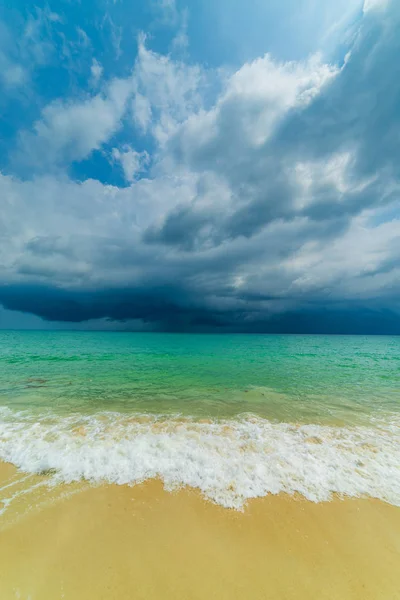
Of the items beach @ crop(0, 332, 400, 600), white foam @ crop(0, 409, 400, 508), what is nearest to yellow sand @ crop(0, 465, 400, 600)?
beach @ crop(0, 332, 400, 600)

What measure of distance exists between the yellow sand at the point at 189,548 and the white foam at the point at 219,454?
1.94 ft

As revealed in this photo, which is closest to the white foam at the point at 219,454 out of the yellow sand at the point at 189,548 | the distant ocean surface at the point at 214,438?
the distant ocean surface at the point at 214,438

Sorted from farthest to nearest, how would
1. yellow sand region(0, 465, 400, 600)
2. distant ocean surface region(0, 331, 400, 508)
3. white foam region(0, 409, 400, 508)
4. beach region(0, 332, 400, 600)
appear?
distant ocean surface region(0, 331, 400, 508) < white foam region(0, 409, 400, 508) < beach region(0, 332, 400, 600) < yellow sand region(0, 465, 400, 600)

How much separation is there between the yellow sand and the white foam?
1.94 ft

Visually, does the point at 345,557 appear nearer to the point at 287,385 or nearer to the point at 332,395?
the point at 332,395

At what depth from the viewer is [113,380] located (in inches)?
798

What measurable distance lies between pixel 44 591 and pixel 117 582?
Answer: 3.72 feet

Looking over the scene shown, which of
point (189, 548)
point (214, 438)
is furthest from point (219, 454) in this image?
point (189, 548)

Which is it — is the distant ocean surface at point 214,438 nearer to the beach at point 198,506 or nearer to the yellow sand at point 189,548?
the beach at point 198,506

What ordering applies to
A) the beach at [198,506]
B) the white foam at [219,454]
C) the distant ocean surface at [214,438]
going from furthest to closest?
the distant ocean surface at [214,438] < the white foam at [219,454] < the beach at [198,506]

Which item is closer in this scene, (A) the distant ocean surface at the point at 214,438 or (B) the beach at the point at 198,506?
(B) the beach at the point at 198,506

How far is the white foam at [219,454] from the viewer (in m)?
6.39

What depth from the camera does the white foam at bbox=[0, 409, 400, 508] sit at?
21.0 feet

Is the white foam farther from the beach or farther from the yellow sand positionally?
the yellow sand
